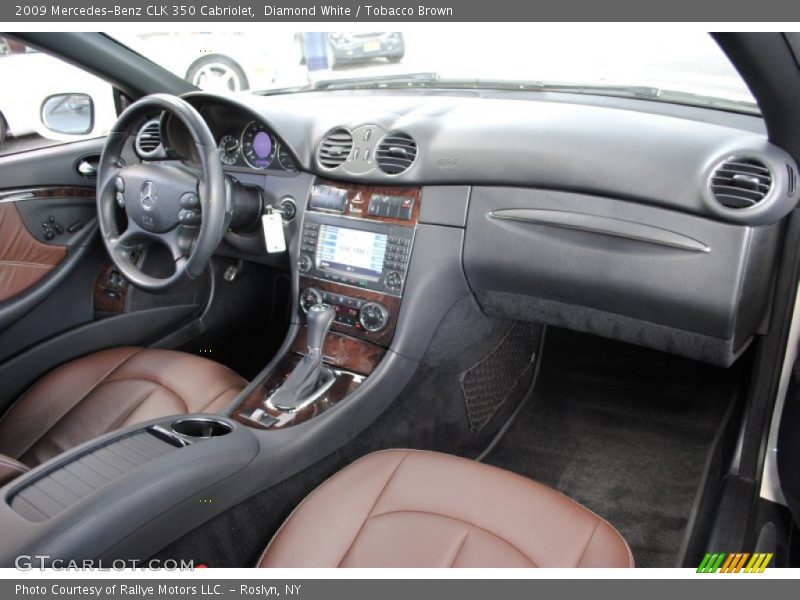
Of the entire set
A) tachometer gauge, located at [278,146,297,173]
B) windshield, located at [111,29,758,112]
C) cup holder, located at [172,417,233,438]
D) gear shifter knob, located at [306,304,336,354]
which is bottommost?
cup holder, located at [172,417,233,438]

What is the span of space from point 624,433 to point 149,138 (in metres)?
1.72

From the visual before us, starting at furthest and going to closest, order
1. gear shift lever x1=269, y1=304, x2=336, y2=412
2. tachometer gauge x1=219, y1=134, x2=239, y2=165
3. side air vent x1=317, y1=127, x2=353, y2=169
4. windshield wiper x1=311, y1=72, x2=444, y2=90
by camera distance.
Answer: windshield wiper x1=311, y1=72, x2=444, y2=90
tachometer gauge x1=219, y1=134, x2=239, y2=165
side air vent x1=317, y1=127, x2=353, y2=169
gear shift lever x1=269, y1=304, x2=336, y2=412

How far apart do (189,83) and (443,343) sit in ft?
4.17

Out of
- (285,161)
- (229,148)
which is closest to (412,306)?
(285,161)

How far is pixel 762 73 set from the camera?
116cm

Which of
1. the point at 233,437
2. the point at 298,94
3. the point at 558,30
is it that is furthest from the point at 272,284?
the point at 558,30

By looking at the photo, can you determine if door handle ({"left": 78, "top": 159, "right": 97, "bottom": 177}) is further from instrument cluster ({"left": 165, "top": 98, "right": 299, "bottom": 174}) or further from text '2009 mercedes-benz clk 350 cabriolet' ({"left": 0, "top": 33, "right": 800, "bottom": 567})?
instrument cluster ({"left": 165, "top": 98, "right": 299, "bottom": 174})

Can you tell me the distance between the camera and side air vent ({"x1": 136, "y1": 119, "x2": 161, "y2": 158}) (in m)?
1.96

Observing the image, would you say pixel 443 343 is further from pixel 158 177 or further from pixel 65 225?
pixel 65 225

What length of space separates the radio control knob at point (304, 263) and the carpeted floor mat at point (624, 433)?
83 cm

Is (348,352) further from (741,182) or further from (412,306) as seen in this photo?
(741,182)

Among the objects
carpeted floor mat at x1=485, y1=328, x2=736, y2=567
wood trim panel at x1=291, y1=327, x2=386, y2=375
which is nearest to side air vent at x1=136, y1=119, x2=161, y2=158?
wood trim panel at x1=291, y1=327, x2=386, y2=375

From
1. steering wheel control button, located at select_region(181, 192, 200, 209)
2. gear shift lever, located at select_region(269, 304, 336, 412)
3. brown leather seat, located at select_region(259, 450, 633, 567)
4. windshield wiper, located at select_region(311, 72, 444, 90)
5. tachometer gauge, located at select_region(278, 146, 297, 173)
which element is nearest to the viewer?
brown leather seat, located at select_region(259, 450, 633, 567)

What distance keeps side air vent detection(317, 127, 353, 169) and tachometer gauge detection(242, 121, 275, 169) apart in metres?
0.20
